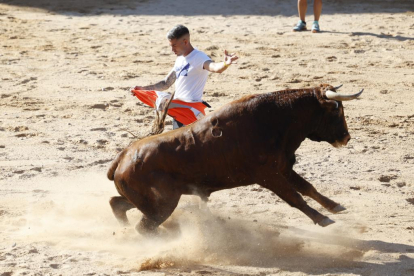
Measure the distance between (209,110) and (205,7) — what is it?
236 inches

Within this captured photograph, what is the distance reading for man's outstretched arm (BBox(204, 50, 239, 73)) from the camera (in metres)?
6.19

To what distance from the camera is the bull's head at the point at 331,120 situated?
18.9 ft

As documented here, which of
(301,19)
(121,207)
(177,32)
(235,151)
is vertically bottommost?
(121,207)

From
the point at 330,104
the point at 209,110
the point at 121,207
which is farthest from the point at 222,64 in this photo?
the point at 209,110

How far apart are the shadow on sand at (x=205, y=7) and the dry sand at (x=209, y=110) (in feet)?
0.15

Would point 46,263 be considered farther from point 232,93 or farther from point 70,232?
point 232,93

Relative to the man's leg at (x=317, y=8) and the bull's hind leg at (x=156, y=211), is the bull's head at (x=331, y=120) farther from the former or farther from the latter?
the man's leg at (x=317, y=8)

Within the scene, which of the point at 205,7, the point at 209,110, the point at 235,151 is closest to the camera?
the point at 235,151

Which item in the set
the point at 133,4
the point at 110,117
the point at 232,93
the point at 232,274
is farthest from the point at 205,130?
the point at 133,4

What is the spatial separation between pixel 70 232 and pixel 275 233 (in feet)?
5.75

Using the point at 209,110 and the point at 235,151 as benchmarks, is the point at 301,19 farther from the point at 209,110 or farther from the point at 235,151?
the point at 235,151

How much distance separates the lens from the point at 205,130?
19.0ft

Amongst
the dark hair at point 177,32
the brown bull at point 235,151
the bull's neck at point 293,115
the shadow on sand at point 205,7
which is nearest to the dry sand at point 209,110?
the shadow on sand at point 205,7

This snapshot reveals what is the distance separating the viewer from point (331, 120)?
589 cm
